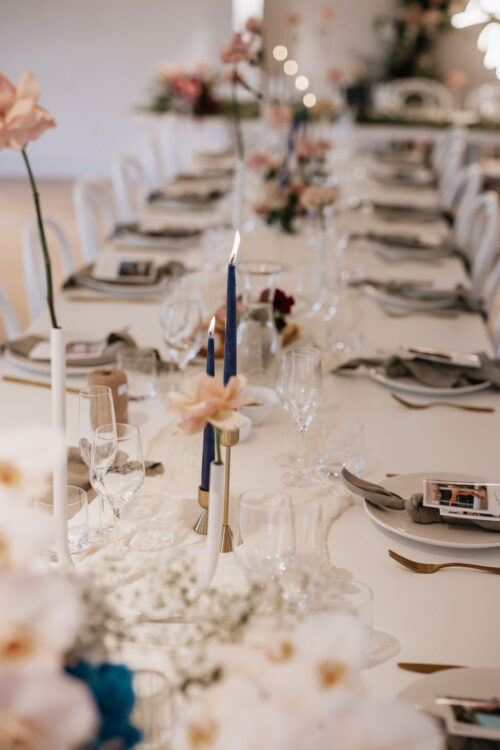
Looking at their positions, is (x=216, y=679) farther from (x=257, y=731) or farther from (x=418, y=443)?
(x=418, y=443)

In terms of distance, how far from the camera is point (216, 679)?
0.64 meters

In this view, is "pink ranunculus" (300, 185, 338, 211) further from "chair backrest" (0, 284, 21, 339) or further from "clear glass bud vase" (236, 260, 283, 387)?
"chair backrest" (0, 284, 21, 339)

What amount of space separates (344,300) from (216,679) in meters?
1.66

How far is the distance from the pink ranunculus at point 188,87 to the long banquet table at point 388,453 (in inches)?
155

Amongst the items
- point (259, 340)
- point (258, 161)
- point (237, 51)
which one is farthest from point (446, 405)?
point (258, 161)

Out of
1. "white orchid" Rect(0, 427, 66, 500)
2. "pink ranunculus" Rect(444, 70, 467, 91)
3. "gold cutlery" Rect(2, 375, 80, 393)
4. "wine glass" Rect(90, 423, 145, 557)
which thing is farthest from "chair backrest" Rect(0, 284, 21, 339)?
"pink ranunculus" Rect(444, 70, 467, 91)

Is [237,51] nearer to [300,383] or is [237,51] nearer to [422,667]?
[300,383]

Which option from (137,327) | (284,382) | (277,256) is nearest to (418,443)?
(284,382)

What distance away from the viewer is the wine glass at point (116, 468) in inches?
48.6

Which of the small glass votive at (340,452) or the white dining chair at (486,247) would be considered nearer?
the small glass votive at (340,452)

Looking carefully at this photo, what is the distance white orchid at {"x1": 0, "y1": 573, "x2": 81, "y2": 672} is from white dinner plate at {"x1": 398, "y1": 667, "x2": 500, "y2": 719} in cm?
51

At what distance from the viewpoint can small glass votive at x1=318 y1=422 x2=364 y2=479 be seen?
1.50m

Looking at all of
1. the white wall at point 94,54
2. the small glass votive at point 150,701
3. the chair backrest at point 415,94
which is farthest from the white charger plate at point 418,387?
the white wall at point 94,54

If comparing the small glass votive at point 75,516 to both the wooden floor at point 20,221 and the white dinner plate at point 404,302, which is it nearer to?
the white dinner plate at point 404,302
